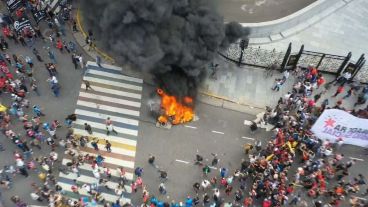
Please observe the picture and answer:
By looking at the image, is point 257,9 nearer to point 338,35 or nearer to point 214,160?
point 338,35

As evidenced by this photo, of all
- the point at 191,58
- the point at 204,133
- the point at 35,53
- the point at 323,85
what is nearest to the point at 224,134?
the point at 204,133

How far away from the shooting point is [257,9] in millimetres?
33594

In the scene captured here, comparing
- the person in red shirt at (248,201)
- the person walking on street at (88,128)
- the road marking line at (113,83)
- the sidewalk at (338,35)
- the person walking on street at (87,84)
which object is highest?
the sidewalk at (338,35)

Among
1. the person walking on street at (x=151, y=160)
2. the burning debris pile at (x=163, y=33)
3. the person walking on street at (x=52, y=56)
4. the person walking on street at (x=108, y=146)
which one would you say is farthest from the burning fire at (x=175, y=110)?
the person walking on street at (x=52, y=56)

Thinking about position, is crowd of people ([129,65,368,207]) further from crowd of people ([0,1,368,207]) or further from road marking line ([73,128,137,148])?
road marking line ([73,128,137,148])

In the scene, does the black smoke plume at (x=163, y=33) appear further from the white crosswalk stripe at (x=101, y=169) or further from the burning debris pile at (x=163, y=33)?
the white crosswalk stripe at (x=101, y=169)

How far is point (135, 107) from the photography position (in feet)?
96.7

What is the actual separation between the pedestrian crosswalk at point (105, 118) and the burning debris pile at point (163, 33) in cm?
363

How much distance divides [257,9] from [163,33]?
35.6 feet

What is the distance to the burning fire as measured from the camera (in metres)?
28.5

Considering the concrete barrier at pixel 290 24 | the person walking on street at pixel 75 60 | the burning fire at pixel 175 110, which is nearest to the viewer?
the burning fire at pixel 175 110

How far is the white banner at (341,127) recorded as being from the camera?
83.6 ft

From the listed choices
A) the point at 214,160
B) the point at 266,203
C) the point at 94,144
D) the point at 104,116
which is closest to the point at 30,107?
the point at 104,116

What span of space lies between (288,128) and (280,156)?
2.07m
